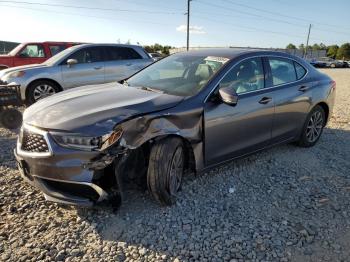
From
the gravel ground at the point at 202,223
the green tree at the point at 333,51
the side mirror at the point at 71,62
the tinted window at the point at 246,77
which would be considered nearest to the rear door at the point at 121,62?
the side mirror at the point at 71,62

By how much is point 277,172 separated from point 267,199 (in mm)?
875

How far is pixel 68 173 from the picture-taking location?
10.3 ft

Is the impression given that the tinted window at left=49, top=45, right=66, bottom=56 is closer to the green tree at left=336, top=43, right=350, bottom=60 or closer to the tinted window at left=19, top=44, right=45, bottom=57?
the tinted window at left=19, top=44, right=45, bottom=57

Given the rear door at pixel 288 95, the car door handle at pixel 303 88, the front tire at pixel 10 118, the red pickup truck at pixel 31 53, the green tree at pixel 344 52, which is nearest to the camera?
the rear door at pixel 288 95

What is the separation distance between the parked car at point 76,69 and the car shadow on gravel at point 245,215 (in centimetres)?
578

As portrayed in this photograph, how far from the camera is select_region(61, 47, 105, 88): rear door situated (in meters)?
9.09

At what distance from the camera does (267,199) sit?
4.04 meters

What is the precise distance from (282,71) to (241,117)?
1.35 meters

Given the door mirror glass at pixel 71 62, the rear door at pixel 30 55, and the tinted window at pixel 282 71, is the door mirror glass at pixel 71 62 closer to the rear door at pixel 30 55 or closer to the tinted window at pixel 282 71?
the rear door at pixel 30 55

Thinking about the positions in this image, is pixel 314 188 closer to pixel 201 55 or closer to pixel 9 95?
pixel 201 55

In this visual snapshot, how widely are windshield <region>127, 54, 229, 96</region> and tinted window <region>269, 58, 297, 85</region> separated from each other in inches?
36.2

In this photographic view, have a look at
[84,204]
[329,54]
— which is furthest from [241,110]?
[329,54]

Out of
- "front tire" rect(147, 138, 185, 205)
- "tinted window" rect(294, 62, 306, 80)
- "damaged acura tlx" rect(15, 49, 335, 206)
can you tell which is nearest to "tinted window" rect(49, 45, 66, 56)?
"damaged acura tlx" rect(15, 49, 335, 206)

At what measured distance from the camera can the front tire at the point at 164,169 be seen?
3447 mm
